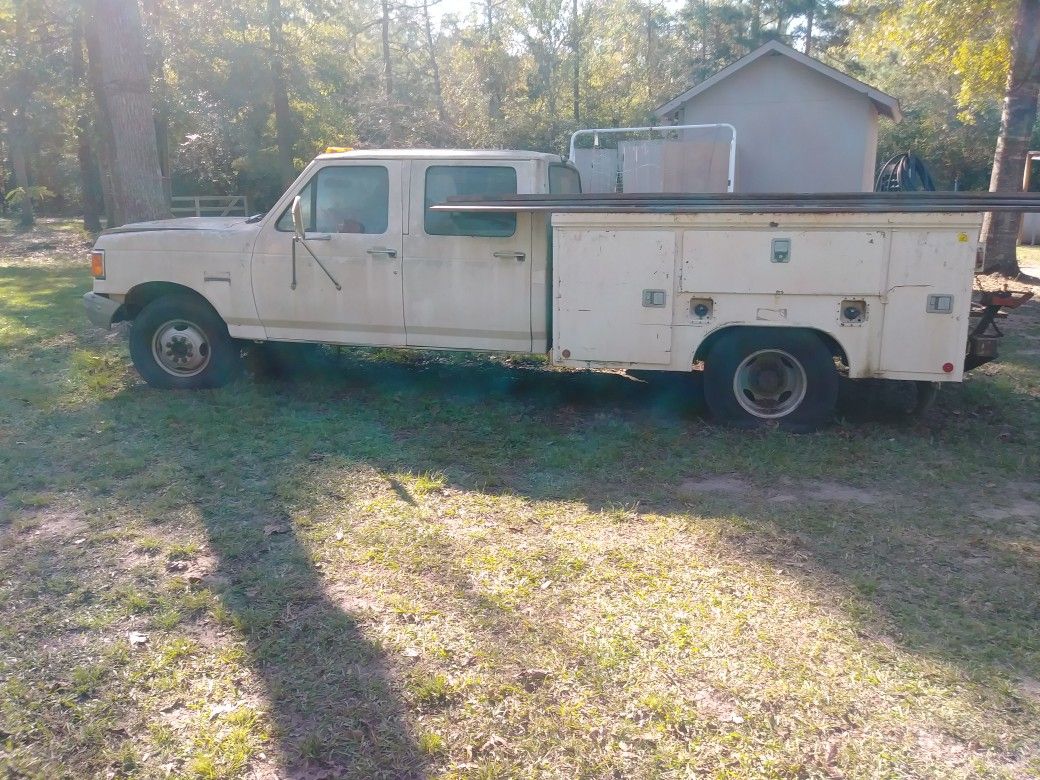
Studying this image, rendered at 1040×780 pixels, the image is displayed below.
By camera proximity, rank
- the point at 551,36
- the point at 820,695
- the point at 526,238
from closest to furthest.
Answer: the point at 820,695 < the point at 526,238 < the point at 551,36

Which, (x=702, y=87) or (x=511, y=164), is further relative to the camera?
(x=702, y=87)

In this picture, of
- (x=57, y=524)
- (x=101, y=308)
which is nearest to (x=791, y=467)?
(x=57, y=524)

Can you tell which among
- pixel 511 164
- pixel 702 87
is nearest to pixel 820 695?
pixel 511 164

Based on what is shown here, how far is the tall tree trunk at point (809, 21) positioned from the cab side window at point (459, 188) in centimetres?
3319

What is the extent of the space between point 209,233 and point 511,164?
2.52 meters

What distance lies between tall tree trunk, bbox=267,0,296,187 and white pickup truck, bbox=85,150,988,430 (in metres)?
17.1

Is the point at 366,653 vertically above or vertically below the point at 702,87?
below

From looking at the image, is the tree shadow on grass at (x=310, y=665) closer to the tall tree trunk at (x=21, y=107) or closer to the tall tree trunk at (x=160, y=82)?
the tall tree trunk at (x=160, y=82)

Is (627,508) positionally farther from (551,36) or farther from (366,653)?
(551,36)

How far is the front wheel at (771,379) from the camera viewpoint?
251 inches

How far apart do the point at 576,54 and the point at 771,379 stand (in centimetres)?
3183

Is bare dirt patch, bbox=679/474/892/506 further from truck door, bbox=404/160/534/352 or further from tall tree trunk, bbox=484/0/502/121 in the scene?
tall tree trunk, bbox=484/0/502/121

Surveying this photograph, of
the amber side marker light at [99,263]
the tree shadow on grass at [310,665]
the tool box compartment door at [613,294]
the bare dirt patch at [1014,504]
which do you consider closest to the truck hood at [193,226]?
the amber side marker light at [99,263]

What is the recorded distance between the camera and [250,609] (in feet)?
13.2
